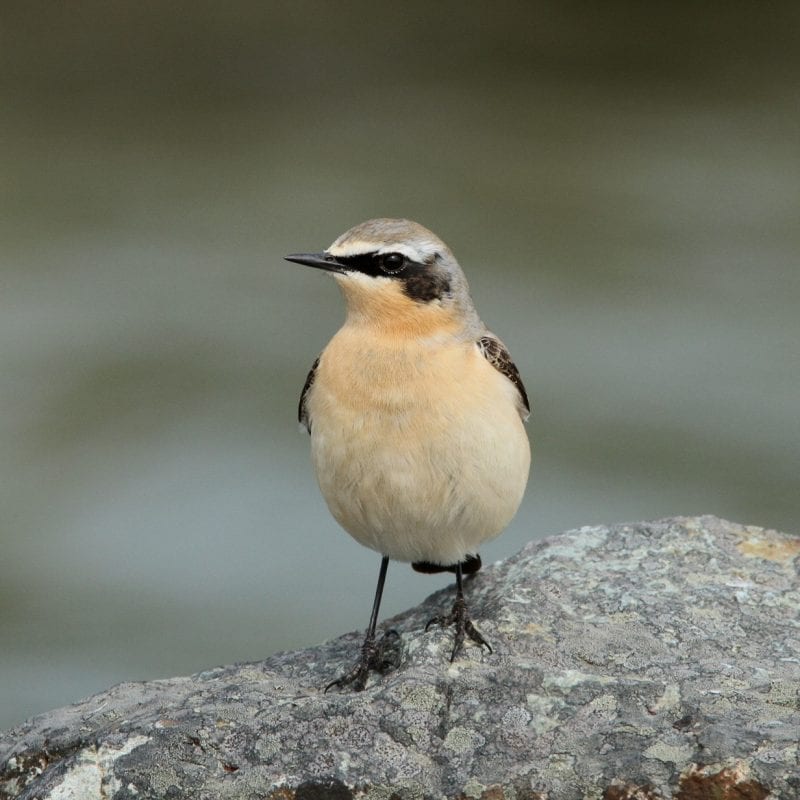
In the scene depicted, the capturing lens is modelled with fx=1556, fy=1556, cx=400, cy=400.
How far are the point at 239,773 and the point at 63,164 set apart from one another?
45.3 feet

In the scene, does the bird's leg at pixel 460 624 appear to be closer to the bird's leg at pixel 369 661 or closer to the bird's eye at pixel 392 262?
the bird's leg at pixel 369 661

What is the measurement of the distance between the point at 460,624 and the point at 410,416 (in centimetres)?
81

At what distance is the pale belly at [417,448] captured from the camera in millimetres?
5922

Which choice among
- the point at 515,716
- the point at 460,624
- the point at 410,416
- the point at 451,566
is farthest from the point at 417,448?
the point at 515,716

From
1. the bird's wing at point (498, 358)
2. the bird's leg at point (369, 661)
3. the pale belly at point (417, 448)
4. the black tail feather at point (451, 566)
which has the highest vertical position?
the bird's wing at point (498, 358)

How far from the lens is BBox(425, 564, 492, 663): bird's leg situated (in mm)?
5641

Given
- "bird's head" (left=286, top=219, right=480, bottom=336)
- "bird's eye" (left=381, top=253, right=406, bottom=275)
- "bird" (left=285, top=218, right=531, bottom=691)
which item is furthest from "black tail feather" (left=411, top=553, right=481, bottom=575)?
"bird's eye" (left=381, top=253, right=406, bottom=275)

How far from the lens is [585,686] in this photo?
17.2 ft

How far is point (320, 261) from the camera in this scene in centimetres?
605

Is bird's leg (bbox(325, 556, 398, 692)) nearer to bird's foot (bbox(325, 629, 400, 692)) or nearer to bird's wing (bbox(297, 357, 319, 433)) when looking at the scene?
bird's foot (bbox(325, 629, 400, 692))

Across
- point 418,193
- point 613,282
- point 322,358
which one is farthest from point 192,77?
point 322,358

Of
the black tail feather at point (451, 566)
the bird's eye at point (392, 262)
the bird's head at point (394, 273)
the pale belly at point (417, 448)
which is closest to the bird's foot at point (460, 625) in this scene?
the pale belly at point (417, 448)

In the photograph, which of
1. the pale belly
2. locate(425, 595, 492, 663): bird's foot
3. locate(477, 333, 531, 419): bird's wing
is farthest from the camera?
locate(477, 333, 531, 419): bird's wing

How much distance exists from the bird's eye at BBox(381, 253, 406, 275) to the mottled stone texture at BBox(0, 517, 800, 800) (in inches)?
52.9
